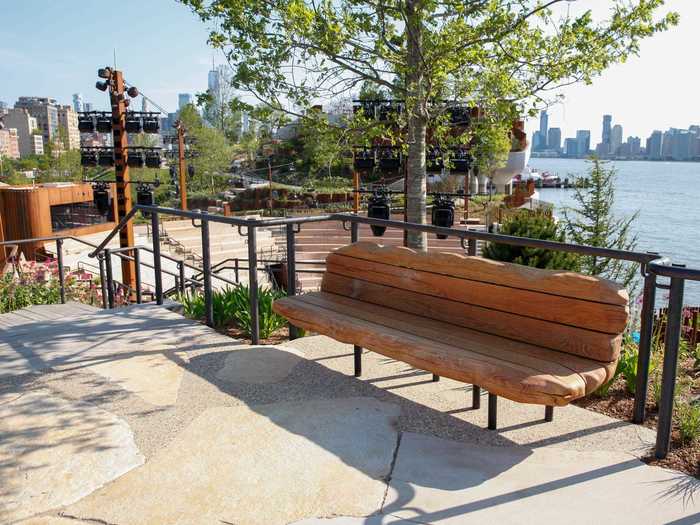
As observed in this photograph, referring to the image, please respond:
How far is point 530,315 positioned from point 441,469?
0.92 m

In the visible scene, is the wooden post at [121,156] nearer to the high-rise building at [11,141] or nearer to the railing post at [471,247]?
the railing post at [471,247]

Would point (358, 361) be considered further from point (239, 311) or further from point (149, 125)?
point (149, 125)

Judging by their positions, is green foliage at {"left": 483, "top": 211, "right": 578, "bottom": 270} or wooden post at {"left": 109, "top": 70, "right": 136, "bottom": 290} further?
wooden post at {"left": 109, "top": 70, "right": 136, "bottom": 290}

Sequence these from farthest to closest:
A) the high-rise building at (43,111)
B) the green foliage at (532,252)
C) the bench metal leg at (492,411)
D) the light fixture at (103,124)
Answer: the high-rise building at (43,111) < the light fixture at (103,124) < the green foliage at (532,252) < the bench metal leg at (492,411)

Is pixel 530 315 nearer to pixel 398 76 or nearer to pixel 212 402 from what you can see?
pixel 212 402

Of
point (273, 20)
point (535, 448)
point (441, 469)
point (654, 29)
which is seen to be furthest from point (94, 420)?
point (654, 29)

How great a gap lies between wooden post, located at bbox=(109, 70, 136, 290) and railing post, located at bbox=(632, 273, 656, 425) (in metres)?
15.3

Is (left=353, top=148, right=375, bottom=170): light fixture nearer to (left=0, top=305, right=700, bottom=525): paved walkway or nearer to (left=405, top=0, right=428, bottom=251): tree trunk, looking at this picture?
(left=405, top=0, right=428, bottom=251): tree trunk

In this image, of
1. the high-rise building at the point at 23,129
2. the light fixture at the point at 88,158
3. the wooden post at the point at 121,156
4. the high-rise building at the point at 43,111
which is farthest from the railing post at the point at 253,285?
the high-rise building at the point at 43,111

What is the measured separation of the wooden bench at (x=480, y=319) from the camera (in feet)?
8.91

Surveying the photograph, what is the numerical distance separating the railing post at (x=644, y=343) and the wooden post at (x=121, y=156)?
50.3ft

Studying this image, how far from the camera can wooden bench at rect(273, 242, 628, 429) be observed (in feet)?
8.91

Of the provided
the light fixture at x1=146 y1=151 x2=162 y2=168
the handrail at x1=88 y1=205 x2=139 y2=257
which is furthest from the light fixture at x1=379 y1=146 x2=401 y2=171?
the light fixture at x1=146 y1=151 x2=162 y2=168

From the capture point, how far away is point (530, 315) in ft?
10.1
